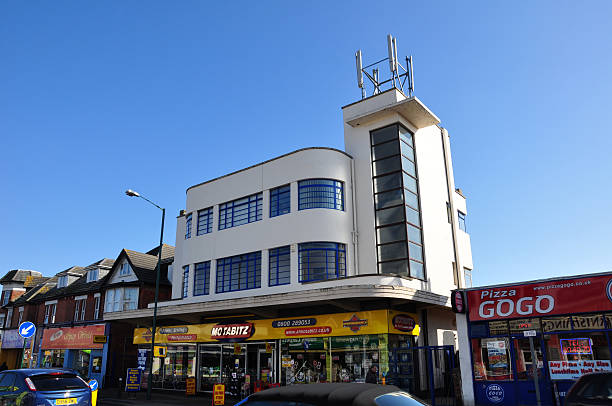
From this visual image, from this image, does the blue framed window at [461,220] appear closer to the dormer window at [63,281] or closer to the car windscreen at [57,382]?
the car windscreen at [57,382]

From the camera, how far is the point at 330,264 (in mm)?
22109

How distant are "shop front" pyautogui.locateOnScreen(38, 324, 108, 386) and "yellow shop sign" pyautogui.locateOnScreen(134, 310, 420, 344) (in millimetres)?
8822

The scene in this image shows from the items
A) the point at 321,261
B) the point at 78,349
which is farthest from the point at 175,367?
the point at 78,349

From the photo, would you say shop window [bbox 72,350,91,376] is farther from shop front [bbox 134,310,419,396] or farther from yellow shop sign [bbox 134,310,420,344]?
yellow shop sign [bbox 134,310,420,344]

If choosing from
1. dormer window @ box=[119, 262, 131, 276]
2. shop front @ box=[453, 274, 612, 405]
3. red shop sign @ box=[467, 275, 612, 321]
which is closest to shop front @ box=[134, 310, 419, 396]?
shop front @ box=[453, 274, 612, 405]

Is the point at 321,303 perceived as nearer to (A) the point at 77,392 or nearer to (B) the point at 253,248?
(B) the point at 253,248

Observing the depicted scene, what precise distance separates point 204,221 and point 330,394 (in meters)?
23.5

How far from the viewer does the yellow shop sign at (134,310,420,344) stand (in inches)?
760

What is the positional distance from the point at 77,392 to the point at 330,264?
12.8 m

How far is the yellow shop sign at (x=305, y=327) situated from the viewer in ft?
63.3

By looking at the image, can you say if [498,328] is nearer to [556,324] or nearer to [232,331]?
[556,324]

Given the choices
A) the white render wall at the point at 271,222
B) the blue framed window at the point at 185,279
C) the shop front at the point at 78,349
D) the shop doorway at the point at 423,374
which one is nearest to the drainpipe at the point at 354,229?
the white render wall at the point at 271,222

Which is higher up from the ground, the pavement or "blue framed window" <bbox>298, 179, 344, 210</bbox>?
"blue framed window" <bbox>298, 179, 344, 210</bbox>

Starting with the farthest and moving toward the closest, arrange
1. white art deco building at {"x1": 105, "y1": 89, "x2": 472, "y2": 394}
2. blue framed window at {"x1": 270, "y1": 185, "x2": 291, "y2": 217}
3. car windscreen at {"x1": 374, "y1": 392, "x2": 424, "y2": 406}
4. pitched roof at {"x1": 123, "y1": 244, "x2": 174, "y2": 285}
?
pitched roof at {"x1": 123, "y1": 244, "x2": 174, "y2": 285}
blue framed window at {"x1": 270, "y1": 185, "x2": 291, "y2": 217}
white art deco building at {"x1": 105, "y1": 89, "x2": 472, "y2": 394}
car windscreen at {"x1": 374, "y1": 392, "x2": 424, "y2": 406}
